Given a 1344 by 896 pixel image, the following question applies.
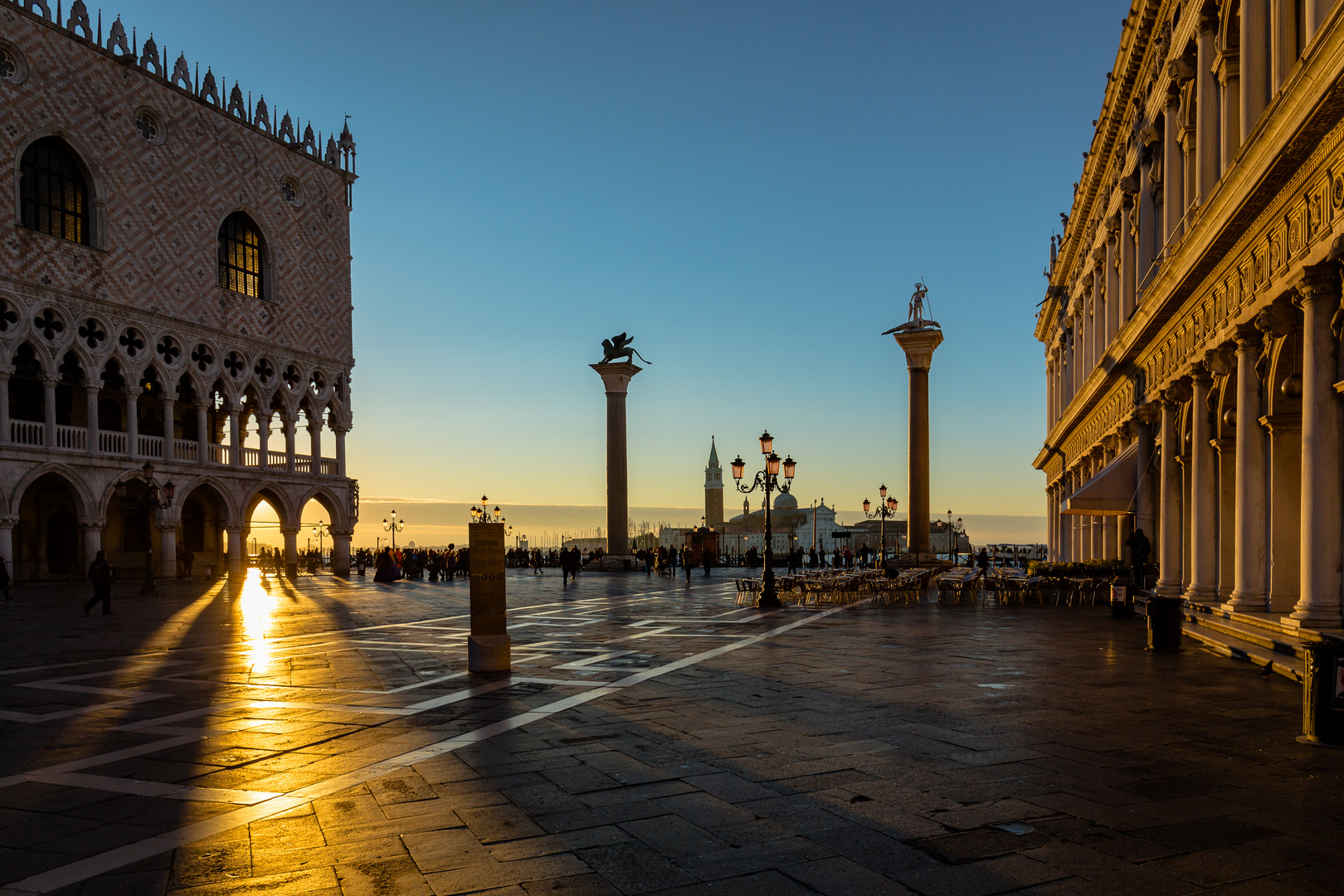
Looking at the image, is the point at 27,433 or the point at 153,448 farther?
the point at 153,448

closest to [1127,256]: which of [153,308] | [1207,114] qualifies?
[1207,114]

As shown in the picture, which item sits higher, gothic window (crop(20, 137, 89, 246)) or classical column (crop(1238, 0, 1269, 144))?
gothic window (crop(20, 137, 89, 246))

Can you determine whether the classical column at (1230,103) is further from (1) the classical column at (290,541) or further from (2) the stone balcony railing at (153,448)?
(1) the classical column at (290,541)

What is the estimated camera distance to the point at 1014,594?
21609 millimetres

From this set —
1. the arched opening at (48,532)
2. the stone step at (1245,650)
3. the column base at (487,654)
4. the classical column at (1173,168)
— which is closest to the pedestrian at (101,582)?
the column base at (487,654)

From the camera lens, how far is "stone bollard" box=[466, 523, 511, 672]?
9.53 meters

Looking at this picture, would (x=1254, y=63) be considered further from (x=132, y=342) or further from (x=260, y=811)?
(x=132, y=342)

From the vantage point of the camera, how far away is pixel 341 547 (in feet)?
138

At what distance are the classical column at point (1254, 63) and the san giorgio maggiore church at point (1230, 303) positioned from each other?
2 cm

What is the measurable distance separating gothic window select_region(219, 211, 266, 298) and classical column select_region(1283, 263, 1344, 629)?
118 feet

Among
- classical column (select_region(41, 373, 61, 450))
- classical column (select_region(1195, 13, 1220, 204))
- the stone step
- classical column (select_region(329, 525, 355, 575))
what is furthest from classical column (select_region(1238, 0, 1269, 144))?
classical column (select_region(329, 525, 355, 575))

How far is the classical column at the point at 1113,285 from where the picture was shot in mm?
22522

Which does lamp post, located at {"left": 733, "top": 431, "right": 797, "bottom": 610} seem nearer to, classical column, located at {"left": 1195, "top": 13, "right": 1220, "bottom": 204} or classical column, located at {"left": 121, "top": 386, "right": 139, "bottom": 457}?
classical column, located at {"left": 1195, "top": 13, "right": 1220, "bottom": 204}

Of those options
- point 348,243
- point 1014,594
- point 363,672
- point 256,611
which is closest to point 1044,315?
point 1014,594
